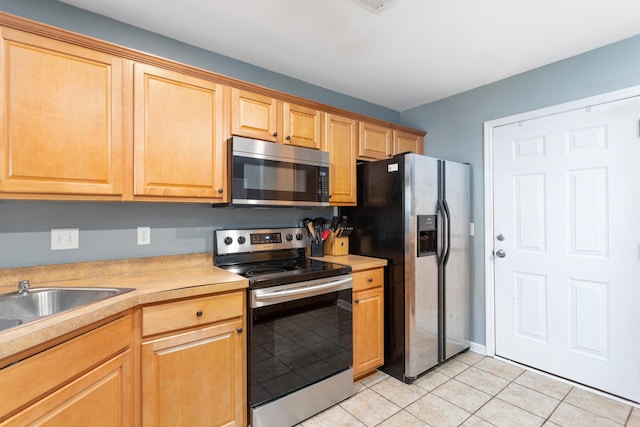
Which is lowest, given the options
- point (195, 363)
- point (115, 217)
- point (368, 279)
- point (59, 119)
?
point (195, 363)

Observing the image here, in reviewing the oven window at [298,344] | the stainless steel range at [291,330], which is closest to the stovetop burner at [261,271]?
the stainless steel range at [291,330]

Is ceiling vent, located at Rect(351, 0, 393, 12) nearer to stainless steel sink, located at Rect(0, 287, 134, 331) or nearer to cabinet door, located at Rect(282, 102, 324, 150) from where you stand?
cabinet door, located at Rect(282, 102, 324, 150)

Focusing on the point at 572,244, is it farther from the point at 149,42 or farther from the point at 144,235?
the point at 149,42

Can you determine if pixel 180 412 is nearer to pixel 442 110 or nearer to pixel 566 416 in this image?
pixel 566 416

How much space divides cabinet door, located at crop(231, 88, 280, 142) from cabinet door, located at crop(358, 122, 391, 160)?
0.87m

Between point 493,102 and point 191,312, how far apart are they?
298 cm

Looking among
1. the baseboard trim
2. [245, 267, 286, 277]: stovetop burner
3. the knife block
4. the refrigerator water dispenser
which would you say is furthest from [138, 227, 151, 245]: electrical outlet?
the baseboard trim

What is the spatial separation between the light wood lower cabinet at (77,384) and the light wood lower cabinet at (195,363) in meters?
0.09

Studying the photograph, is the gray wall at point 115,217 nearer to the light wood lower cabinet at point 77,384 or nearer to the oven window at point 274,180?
the oven window at point 274,180

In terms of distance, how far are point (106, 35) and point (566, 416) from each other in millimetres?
3760

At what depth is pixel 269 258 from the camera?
2396 millimetres

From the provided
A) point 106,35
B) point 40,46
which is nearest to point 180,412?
point 40,46

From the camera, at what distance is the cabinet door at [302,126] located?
7.35 ft

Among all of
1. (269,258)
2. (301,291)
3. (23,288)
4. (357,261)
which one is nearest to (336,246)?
(357,261)
